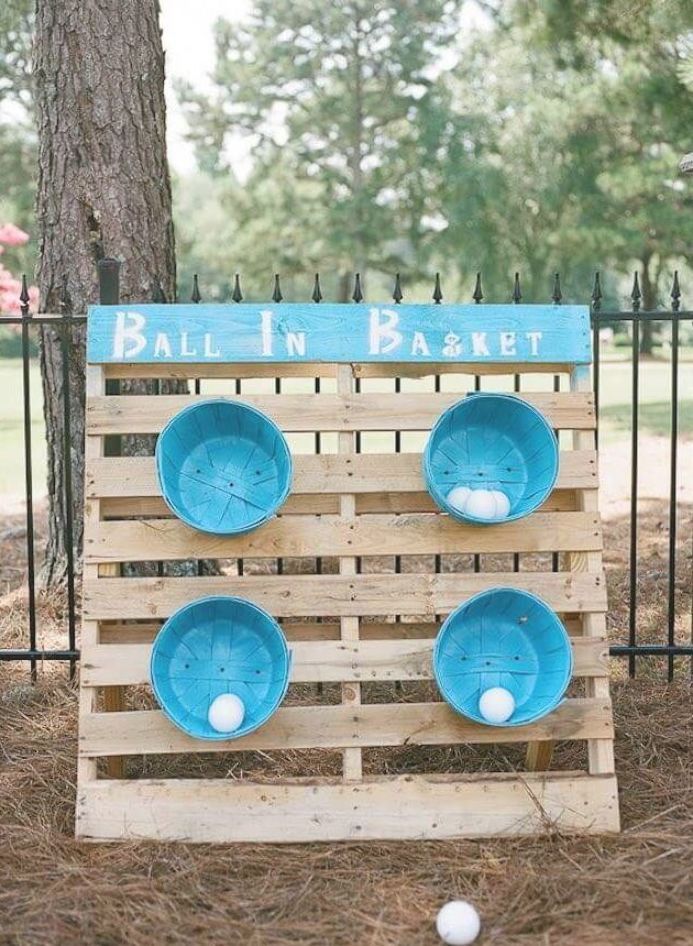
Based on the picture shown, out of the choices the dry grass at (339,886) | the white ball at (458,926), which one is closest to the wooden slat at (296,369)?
the dry grass at (339,886)

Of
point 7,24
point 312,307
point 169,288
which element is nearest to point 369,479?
point 312,307

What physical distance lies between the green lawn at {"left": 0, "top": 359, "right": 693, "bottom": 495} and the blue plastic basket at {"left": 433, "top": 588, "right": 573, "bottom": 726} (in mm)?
7048

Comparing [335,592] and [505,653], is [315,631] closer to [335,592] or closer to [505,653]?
[335,592]

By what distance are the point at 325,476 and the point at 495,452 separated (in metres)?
0.50

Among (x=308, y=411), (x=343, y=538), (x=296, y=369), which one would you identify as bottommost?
Answer: (x=343, y=538)

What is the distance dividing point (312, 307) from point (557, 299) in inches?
35.2

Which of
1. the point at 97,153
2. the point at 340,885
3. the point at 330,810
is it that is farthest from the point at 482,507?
the point at 97,153

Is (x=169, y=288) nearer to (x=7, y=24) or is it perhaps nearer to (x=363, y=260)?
(x=7, y=24)

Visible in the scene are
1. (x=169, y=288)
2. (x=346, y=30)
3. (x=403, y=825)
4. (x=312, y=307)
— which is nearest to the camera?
(x=403, y=825)

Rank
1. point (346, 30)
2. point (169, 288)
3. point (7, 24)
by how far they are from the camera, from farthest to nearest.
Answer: point (346, 30), point (7, 24), point (169, 288)

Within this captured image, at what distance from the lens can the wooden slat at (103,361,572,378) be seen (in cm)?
311

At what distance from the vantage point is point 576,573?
3.02 meters

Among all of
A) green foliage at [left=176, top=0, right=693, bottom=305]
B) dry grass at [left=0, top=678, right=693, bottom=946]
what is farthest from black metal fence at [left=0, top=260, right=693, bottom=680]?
green foliage at [left=176, top=0, right=693, bottom=305]

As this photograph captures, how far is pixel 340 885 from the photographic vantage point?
2.61 m
